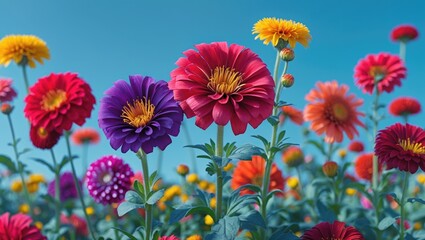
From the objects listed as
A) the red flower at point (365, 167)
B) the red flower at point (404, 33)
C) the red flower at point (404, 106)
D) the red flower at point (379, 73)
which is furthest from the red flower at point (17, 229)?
the red flower at point (404, 33)

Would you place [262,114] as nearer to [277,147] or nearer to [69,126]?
[277,147]

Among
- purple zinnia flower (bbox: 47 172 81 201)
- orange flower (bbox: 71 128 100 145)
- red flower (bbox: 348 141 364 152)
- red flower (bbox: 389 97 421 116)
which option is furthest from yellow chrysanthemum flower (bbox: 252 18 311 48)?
orange flower (bbox: 71 128 100 145)

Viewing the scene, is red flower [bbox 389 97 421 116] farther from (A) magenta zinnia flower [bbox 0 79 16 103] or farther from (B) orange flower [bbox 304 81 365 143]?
(A) magenta zinnia flower [bbox 0 79 16 103]

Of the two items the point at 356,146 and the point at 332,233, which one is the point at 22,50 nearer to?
→ the point at 332,233

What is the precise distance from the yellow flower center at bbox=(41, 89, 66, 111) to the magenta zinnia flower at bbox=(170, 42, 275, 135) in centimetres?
89

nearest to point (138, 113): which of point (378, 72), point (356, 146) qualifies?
point (378, 72)

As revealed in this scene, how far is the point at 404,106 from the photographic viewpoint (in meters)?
4.36

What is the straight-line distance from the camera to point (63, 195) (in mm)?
4914

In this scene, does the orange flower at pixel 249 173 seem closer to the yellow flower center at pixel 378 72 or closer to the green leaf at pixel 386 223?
the yellow flower center at pixel 378 72

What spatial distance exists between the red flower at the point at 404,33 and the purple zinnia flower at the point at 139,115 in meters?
3.63

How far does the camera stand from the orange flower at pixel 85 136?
5.88 metres

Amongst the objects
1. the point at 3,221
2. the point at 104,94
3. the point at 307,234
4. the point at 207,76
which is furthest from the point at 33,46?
the point at 307,234

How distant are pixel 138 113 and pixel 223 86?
35 cm

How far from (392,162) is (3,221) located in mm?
1822
